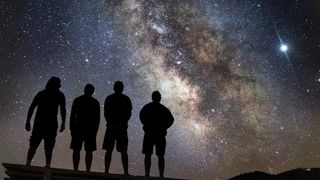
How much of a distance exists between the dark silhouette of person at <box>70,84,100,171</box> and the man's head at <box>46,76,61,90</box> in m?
0.51

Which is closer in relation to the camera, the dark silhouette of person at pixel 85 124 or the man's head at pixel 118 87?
the dark silhouette of person at pixel 85 124

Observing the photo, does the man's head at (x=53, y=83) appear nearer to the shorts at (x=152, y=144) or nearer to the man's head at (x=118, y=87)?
the man's head at (x=118, y=87)

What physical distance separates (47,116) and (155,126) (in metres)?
2.43

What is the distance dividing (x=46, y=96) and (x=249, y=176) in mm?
34810

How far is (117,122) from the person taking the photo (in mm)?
8641

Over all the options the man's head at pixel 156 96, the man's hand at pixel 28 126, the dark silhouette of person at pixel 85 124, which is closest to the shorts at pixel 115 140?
the dark silhouette of person at pixel 85 124

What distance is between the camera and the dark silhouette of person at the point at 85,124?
27.6 feet

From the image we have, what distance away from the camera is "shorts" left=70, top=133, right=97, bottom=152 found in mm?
8398

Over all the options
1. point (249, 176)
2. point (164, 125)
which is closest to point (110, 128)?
point (164, 125)

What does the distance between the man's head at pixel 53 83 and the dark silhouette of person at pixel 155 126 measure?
2.00m

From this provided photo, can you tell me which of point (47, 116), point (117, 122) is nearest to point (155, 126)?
point (117, 122)

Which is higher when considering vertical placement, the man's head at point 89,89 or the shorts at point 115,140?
the man's head at point 89,89

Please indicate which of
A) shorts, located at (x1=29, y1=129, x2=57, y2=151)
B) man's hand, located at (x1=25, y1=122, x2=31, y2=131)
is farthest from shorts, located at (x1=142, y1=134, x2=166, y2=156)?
man's hand, located at (x1=25, y1=122, x2=31, y2=131)

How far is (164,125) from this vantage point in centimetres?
902
